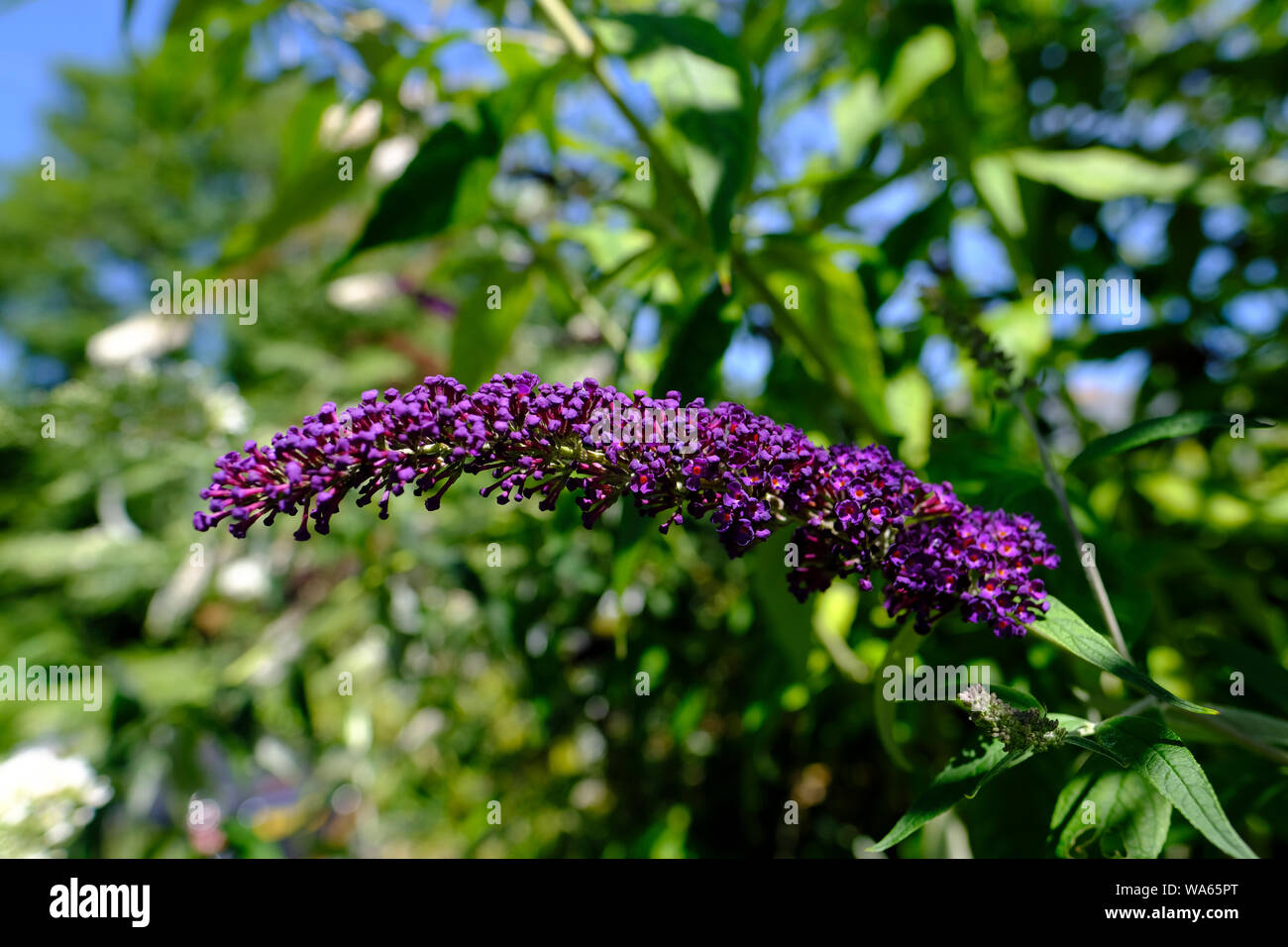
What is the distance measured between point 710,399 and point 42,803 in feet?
3.75

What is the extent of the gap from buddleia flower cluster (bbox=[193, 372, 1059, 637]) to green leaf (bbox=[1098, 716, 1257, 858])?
10cm

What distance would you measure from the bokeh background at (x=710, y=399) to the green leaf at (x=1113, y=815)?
0.07 m

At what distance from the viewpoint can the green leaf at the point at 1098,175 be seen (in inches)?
49.6

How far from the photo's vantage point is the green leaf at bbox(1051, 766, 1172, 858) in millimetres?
629

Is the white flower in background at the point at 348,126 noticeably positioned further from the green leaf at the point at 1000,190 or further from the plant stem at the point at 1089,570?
the plant stem at the point at 1089,570

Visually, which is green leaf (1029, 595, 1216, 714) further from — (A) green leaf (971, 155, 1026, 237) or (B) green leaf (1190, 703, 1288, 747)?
(A) green leaf (971, 155, 1026, 237)

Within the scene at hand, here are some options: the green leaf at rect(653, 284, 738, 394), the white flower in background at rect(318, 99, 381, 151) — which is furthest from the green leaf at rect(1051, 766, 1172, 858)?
the white flower in background at rect(318, 99, 381, 151)

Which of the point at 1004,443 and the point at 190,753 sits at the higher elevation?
the point at 1004,443

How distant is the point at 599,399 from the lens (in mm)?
656

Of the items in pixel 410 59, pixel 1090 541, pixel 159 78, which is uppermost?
pixel 159 78

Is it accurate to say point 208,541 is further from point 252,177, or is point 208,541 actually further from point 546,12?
point 252,177
